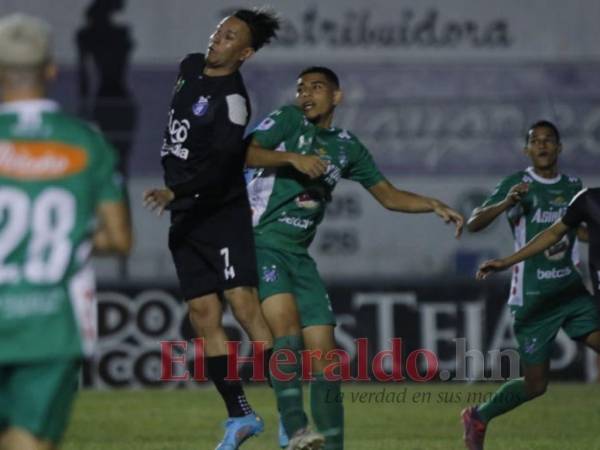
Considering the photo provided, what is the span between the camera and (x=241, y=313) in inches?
343

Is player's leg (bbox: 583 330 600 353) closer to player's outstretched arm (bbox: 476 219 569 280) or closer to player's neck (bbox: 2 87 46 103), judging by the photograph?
player's outstretched arm (bbox: 476 219 569 280)

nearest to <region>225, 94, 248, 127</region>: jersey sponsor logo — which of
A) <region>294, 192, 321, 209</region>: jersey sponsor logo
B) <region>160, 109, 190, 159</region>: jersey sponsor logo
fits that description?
<region>160, 109, 190, 159</region>: jersey sponsor logo

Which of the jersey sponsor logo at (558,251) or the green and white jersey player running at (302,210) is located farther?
the jersey sponsor logo at (558,251)

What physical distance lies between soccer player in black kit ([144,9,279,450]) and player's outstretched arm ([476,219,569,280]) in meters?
1.35

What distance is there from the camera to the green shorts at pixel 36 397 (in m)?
4.94

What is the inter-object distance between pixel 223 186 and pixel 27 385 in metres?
3.85

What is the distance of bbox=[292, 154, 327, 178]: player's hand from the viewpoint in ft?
27.5

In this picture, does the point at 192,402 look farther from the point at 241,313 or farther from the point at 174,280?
the point at 241,313

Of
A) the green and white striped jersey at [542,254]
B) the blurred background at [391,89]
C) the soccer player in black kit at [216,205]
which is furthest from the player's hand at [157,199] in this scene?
the blurred background at [391,89]

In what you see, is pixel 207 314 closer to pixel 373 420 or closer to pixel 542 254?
pixel 542 254

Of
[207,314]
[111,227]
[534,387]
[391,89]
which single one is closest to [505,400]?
[534,387]

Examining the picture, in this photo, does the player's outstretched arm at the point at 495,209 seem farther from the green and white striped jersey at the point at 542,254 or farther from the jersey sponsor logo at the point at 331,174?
the jersey sponsor logo at the point at 331,174

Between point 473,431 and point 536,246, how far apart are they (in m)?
1.68

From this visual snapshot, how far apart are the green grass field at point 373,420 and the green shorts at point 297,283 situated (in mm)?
1920
